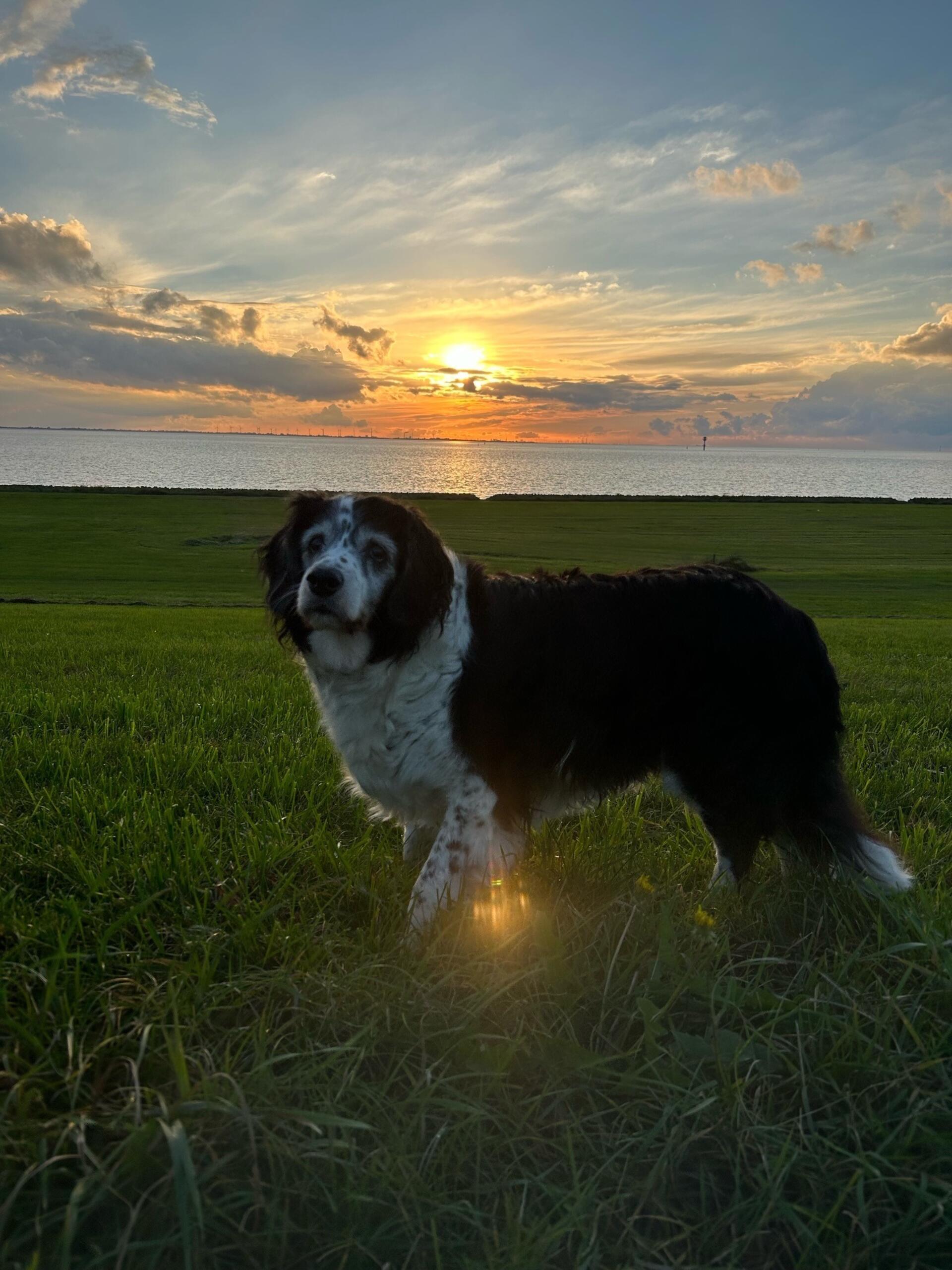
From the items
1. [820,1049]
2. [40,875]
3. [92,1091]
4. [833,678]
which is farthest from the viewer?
[833,678]

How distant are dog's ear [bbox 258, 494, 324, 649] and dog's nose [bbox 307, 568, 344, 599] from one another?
0.83 feet

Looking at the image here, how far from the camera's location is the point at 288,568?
13.3ft

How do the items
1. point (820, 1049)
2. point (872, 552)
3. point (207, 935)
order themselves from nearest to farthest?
point (820, 1049)
point (207, 935)
point (872, 552)

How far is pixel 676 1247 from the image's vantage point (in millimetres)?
1864

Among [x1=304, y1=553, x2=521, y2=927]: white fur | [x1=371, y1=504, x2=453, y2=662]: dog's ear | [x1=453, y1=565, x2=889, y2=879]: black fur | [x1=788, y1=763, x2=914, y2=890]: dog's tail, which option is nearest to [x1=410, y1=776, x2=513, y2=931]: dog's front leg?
[x1=304, y1=553, x2=521, y2=927]: white fur

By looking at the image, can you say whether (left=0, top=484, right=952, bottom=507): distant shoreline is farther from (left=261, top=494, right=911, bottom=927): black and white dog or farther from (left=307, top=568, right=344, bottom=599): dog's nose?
(left=307, top=568, right=344, bottom=599): dog's nose

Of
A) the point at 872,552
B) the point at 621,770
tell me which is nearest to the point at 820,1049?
the point at 621,770

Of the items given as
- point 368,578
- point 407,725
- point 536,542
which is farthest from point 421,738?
point 536,542

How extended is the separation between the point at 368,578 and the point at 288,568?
53 centimetres

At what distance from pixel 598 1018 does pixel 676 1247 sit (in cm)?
73

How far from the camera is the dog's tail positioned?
11.5 ft

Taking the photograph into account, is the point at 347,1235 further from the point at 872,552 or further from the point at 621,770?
the point at 872,552

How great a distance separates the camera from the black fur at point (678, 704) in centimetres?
369

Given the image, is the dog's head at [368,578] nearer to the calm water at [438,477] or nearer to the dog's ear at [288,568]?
the dog's ear at [288,568]
